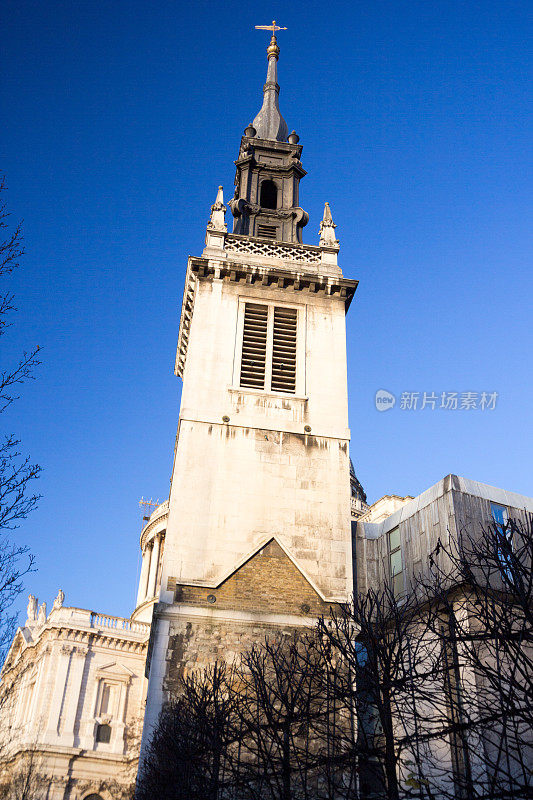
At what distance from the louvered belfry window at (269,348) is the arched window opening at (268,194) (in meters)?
8.52

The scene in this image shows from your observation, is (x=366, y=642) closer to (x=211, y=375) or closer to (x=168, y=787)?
(x=168, y=787)

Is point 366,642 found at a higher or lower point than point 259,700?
higher

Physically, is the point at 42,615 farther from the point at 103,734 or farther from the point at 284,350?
the point at 284,350

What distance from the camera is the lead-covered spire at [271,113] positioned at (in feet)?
117

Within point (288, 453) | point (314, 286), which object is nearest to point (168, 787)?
point (288, 453)

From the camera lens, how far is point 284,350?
2623 cm

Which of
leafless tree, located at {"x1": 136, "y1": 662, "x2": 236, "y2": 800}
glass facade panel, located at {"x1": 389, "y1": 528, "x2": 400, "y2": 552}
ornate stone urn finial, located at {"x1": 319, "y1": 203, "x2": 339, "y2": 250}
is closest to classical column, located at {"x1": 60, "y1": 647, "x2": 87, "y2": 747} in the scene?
leafless tree, located at {"x1": 136, "y1": 662, "x2": 236, "y2": 800}

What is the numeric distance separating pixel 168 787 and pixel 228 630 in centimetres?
498

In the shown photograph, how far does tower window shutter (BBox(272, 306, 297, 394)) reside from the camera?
83.5 feet

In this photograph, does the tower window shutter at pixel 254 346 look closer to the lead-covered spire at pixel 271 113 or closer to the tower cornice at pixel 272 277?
the tower cornice at pixel 272 277

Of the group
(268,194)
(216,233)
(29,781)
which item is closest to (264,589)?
(216,233)

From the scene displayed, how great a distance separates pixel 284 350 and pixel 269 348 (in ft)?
1.96

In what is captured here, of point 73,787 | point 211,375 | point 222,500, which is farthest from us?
point 73,787

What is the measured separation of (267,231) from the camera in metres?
31.4
